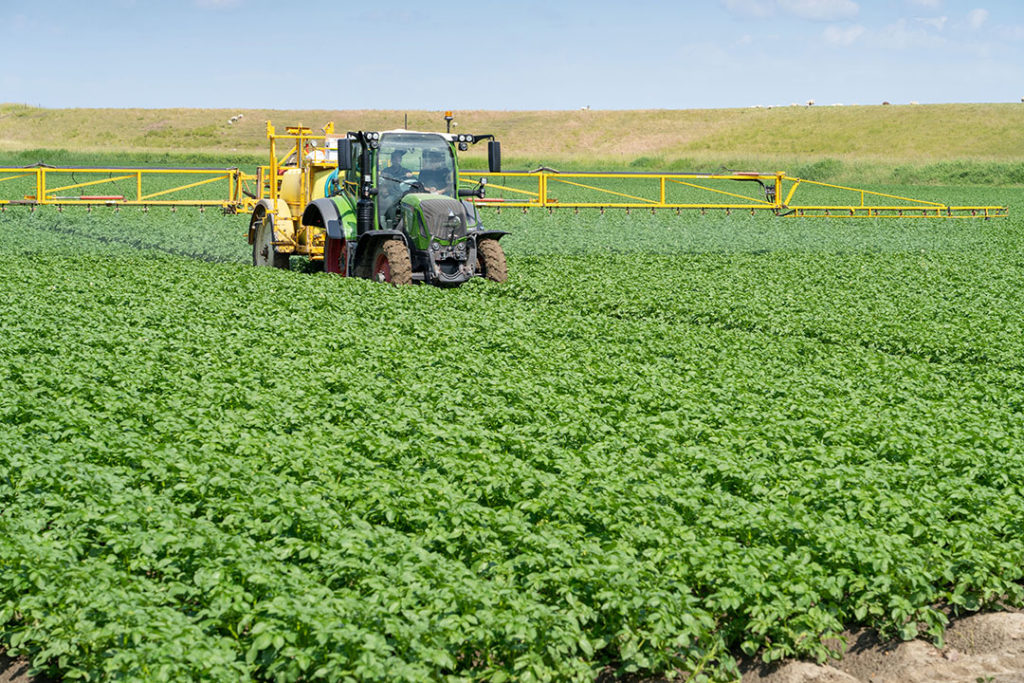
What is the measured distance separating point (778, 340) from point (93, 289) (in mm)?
8918

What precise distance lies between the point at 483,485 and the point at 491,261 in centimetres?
986

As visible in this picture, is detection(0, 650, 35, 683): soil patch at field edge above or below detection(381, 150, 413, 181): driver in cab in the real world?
below

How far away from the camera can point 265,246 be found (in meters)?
20.0

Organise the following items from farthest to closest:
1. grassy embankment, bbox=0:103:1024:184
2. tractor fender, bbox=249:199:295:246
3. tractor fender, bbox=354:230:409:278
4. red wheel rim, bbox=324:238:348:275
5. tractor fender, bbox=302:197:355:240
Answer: grassy embankment, bbox=0:103:1024:184 < tractor fender, bbox=249:199:295:246 < red wheel rim, bbox=324:238:348:275 < tractor fender, bbox=302:197:355:240 < tractor fender, bbox=354:230:409:278

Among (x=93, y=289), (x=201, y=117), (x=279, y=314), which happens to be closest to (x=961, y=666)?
(x=279, y=314)

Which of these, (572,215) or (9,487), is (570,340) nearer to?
(9,487)

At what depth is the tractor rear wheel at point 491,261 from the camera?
16.7 meters

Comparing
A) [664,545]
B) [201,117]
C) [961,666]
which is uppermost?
[201,117]

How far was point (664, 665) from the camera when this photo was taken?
5.43 metres

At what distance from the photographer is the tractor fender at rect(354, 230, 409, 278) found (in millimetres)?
16094

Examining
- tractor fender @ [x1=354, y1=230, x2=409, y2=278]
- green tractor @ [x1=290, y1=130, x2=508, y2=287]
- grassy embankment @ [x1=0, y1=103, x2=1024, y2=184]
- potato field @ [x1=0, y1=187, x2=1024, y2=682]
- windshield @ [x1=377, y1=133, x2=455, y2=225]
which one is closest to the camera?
potato field @ [x1=0, y1=187, x2=1024, y2=682]

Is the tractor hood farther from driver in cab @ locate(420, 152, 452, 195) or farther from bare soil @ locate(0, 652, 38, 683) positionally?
bare soil @ locate(0, 652, 38, 683)

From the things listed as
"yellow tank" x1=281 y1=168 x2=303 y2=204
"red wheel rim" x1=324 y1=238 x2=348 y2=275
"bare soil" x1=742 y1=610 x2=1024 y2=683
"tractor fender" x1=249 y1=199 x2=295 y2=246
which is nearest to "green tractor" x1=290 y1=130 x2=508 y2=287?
"red wheel rim" x1=324 y1=238 x2=348 y2=275

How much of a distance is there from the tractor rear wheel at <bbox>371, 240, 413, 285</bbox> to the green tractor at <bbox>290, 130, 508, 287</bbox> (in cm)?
1
